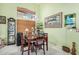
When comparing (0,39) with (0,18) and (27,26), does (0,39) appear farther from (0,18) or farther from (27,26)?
(27,26)

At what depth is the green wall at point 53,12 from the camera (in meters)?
2.50

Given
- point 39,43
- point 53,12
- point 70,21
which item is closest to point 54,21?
point 53,12

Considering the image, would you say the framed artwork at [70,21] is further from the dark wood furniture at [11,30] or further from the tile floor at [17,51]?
the dark wood furniture at [11,30]

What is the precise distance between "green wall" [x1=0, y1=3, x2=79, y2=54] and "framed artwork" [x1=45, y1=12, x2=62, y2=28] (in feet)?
0.19

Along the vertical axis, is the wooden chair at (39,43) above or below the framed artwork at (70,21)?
below

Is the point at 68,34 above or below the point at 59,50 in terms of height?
above

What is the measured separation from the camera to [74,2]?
2523 mm

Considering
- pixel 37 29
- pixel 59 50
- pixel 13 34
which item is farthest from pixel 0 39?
pixel 59 50

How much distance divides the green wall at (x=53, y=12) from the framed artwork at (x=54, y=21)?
0.06 metres

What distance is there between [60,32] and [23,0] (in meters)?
0.90

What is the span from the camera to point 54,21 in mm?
2566

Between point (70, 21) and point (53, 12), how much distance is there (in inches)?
13.7

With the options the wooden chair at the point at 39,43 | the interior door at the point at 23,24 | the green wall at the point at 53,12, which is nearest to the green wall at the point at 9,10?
the green wall at the point at 53,12
